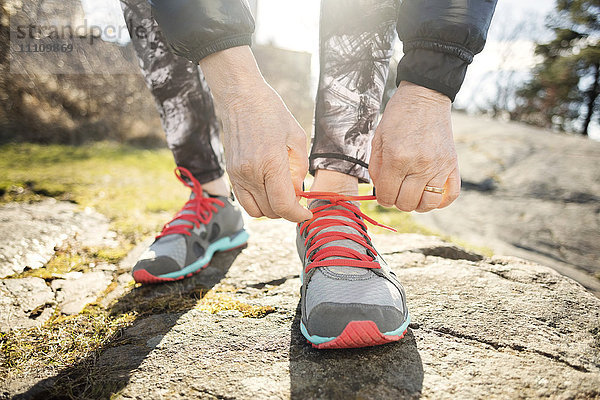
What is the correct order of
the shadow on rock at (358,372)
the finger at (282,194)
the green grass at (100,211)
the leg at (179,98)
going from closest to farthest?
the shadow on rock at (358,372)
the finger at (282,194)
the green grass at (100,211)
the leg at (179,98)

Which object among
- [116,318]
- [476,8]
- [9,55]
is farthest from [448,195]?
[9,55]

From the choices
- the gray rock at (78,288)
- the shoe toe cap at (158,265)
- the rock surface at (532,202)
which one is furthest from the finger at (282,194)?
the rock surface at (532,202)

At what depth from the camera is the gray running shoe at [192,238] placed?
1262 mm

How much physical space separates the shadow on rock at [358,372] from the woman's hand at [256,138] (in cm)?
33

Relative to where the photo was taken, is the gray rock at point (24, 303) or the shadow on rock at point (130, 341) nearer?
the shadow on rock at point (130, 341)

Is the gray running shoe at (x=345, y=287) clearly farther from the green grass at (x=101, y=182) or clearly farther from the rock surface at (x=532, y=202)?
the rock surface at (x=532, y=202)

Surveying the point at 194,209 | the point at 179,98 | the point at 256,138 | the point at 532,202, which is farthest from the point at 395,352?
the point at 532,202

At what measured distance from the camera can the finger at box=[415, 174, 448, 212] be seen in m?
0.83

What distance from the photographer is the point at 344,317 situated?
0.82 meters

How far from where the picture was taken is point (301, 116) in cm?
779

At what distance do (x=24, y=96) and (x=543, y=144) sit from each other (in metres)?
5.92

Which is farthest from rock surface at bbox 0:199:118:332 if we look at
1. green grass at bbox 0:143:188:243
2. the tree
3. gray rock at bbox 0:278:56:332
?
the tree

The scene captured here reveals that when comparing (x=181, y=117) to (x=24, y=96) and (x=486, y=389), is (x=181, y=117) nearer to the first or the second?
(x=486, y=389)

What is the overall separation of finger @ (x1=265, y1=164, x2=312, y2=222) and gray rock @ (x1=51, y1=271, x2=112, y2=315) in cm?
76
